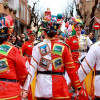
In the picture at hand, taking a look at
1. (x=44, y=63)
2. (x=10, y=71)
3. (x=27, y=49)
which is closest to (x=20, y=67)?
(x=10, y=71)

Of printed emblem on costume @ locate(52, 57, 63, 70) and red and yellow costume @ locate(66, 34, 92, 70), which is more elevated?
printed emblem on costume @ locate(52, 57, 63, 70)

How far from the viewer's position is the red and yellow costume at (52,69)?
3898 millimetres

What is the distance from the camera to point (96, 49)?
3713 mm

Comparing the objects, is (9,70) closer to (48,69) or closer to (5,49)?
(5,49)

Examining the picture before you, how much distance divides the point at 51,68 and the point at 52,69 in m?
0.02

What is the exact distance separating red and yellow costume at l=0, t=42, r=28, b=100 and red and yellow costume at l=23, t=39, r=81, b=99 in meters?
0.49

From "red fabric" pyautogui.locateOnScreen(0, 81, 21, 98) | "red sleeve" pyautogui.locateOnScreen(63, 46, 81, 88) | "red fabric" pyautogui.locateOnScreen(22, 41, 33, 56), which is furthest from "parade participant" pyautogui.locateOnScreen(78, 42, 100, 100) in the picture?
"red fabric" pyautogui.locateOnScreen(22, 41, 33, 56)

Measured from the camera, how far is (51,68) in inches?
155

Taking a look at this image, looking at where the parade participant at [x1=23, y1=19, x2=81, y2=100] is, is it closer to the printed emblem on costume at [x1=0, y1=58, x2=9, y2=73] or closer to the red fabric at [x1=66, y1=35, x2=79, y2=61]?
the printed emblem on costume at [x1=0, y1=58, x2=9, y2=73]

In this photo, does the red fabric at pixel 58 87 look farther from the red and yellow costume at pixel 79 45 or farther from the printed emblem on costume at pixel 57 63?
the red and yellow costume at pixel 79 45

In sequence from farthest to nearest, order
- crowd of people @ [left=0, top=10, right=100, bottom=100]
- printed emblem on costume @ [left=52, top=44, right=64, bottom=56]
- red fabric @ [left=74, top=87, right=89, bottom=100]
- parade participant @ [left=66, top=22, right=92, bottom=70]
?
parade participant @ [left=66, top=22, right=92, bottom=70]
red fabric @ [left=74, top=87, right=89, bottom=100]
printed emblem on costume @ [left=52, top=44, right=64, bottom=56]
crowd of people @ [left=0, top=10, right=100, bottom=100]

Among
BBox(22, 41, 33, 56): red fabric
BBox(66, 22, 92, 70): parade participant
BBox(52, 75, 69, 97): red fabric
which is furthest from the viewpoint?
BBox(22, 41, 33, 56): red fabric

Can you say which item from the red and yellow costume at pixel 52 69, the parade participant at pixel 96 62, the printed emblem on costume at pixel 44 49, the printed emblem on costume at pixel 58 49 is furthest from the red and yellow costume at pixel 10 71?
the parade participant at pixel 96 62

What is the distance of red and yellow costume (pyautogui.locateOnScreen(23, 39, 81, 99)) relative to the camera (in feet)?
12.8
